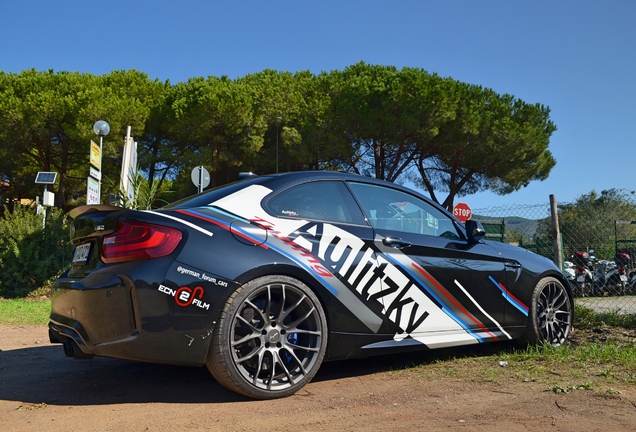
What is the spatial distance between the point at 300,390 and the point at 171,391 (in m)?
0.82

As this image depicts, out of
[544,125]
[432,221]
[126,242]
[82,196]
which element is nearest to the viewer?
[126,242]

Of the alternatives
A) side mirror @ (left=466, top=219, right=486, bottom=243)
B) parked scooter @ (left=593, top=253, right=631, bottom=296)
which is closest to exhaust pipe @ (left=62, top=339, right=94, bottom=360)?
side mirror @ (left=466, top=219, right=486, bottom=243)

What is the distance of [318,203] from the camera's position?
3.96m

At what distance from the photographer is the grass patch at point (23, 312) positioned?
25.8 feet

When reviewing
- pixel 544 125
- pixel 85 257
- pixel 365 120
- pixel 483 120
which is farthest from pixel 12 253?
pixel 544 125

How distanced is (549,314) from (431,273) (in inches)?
60.1

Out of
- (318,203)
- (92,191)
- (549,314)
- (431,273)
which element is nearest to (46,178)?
(92,191)

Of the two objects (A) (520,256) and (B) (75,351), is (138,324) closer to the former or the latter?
(B) (75,351)

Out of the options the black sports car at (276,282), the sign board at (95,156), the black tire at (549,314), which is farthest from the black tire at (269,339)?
the sign board at (95,156)

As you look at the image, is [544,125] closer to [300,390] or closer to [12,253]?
[12,253]

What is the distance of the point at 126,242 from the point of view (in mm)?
A: 3291

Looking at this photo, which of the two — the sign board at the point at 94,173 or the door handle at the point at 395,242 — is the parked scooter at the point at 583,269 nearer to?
the door handle at the point at 395,242

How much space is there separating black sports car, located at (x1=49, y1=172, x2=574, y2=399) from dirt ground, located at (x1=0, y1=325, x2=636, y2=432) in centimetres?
24

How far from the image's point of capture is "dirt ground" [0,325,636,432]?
116 inches
